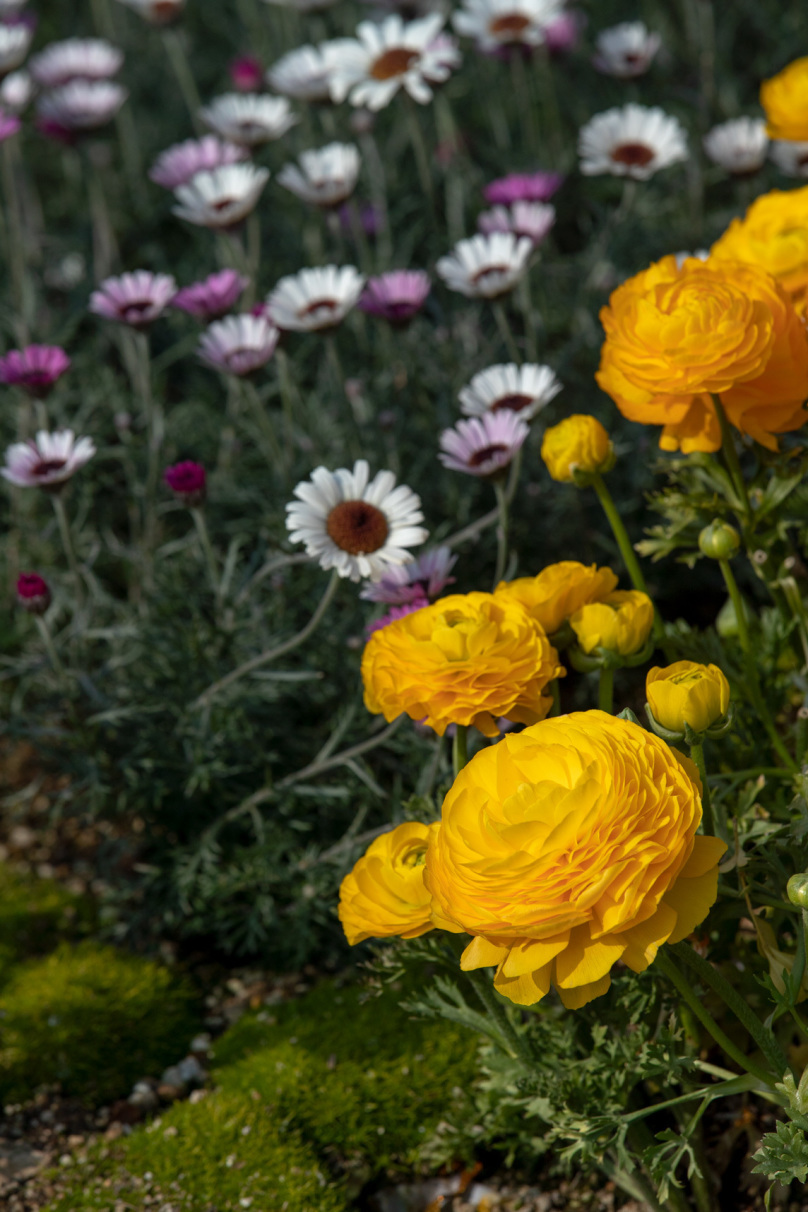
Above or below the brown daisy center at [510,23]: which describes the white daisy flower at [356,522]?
below

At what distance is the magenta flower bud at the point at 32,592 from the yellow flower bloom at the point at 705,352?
3.24 ft

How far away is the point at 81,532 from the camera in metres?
2.88

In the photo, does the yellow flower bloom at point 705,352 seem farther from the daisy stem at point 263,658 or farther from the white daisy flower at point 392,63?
the white daisy flower at point 392,63

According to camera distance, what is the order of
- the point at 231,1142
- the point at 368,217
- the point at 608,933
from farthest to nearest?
the point at 368,217, the point at 231,1142, the point at 608,933

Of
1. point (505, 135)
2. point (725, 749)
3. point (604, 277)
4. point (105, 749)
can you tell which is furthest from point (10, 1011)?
point (505, 135)

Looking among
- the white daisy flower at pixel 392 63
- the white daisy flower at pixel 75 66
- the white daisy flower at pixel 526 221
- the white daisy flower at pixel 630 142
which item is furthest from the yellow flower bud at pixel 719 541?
the white daisy flower at pixel 75 66

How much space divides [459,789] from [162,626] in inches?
53.3

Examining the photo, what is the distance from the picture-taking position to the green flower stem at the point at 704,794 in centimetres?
126

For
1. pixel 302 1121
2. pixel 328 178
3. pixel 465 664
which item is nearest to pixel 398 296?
pixel 328 178

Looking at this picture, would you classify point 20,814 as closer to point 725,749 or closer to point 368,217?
point 725,749

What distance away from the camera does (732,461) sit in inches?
66.1

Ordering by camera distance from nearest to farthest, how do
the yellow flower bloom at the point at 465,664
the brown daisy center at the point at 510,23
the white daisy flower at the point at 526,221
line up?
1. the yellow flower bloom at the point at 465,664
2. the white daisy flower at the point at 526,221
3. the brown daisy center at the point at 510,23

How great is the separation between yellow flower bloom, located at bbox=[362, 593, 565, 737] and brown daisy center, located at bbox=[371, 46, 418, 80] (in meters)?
2.00

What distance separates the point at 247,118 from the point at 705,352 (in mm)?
2181
